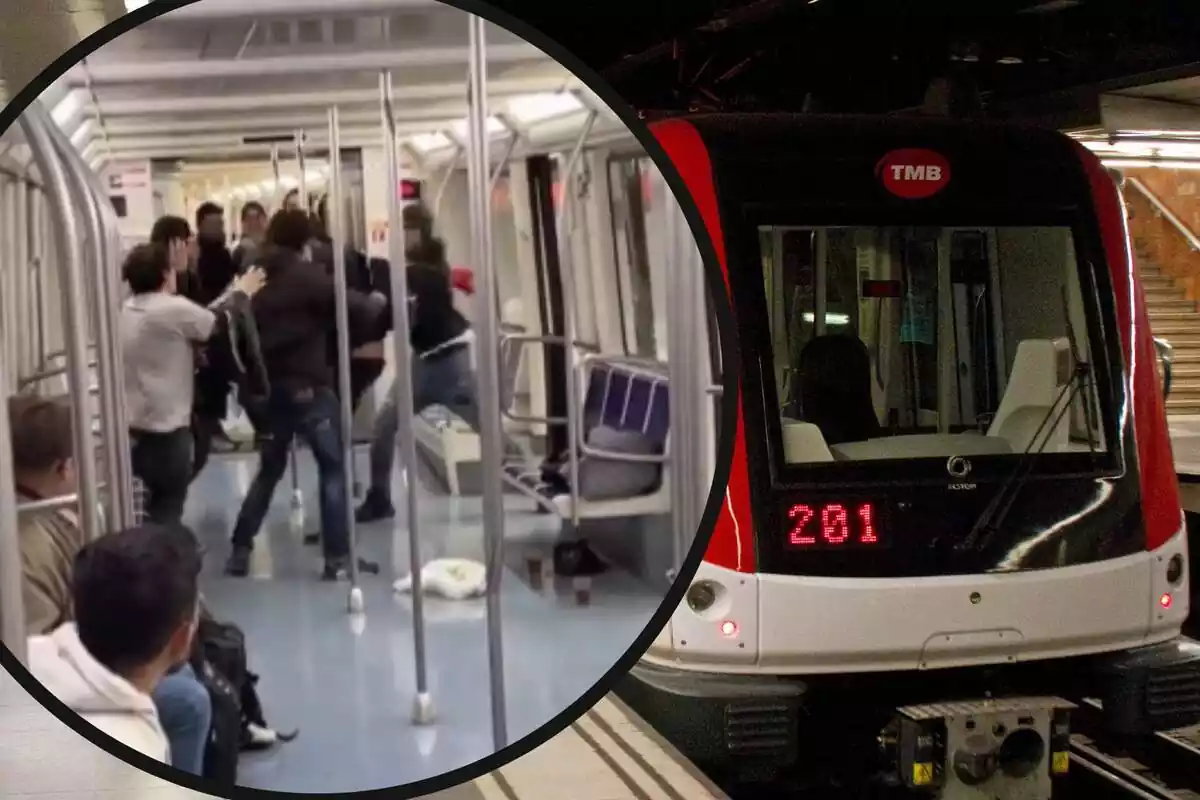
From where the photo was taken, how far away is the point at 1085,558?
2.55m

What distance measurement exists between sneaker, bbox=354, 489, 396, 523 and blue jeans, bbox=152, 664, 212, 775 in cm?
33

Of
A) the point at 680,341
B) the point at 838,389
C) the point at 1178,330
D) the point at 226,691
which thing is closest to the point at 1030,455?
the point at 838,389

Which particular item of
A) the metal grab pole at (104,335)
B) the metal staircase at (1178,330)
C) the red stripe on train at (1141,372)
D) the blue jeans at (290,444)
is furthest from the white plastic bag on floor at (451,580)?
the metal staircase at (1178,330)

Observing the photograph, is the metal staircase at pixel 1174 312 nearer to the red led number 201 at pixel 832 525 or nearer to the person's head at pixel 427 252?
the red led number 201 at pixel 832 525

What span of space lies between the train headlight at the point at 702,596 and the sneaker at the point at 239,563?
0.94 metres

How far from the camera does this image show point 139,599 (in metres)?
1.75

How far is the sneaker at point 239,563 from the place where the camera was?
5.80ft

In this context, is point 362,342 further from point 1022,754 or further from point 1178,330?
point 1178,330

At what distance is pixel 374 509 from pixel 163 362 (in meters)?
0.38

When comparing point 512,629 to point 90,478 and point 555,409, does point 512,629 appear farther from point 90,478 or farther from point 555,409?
point 90,478

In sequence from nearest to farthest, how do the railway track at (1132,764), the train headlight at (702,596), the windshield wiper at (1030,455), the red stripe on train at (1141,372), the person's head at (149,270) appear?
1. the person's head at (149,270)
2. the train headlight at (702,596)
3. the windshield wiper at (1030,455)
4. the red stripe on train at (1141,372)
5. the railway track at (1132,764)

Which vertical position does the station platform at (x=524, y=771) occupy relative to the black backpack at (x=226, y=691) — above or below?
below

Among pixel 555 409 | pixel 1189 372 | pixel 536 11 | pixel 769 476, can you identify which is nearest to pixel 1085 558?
pixel 769 476

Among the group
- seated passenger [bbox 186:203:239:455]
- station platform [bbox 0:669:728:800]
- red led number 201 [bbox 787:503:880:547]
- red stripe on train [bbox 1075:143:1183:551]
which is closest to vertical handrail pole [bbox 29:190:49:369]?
seated passenger [bbox 186:203:239:455]
